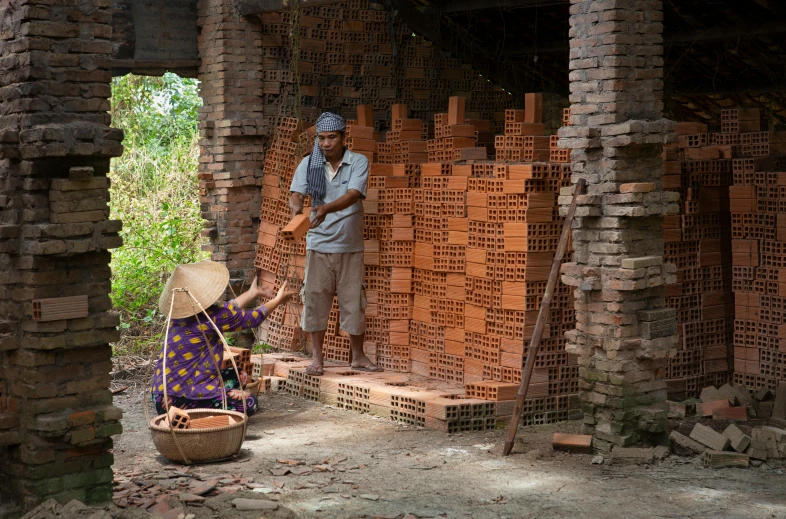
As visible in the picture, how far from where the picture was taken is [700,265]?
952cm

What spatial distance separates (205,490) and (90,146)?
2356 mm

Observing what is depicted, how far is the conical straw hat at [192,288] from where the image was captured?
7.71 meters

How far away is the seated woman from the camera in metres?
7.75

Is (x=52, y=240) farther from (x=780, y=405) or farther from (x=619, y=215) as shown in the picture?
(x=780, y=405)

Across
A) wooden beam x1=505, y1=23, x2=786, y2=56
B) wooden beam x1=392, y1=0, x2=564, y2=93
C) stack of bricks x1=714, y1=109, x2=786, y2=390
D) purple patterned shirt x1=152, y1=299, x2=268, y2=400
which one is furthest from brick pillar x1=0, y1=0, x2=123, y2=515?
wooden beam x1=505, y1=23, x2=786, y2=56

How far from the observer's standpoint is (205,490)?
259 inches

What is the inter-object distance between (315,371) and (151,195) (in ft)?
22.3

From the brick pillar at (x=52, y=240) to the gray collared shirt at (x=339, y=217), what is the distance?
358cm

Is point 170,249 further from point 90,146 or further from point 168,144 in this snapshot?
point 90,146

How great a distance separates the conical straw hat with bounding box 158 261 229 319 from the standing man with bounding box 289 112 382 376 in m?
1.74

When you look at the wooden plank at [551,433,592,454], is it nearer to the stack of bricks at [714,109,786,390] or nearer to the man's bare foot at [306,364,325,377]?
the stack of bricks at [714,109,786,390]

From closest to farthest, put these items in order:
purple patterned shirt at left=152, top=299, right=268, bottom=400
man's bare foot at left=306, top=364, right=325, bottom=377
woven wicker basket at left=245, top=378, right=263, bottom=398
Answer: purple patterned shirt at left=152, top=299, right=268, bottom=400
woven wicker basket at left=245, top=378, right=263, bottom=398
man's bare foot at left=306, top=364, right=325, bottom=377

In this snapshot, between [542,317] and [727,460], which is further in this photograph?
[542,317]

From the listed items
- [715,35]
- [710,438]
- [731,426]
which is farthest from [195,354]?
[715,35]
